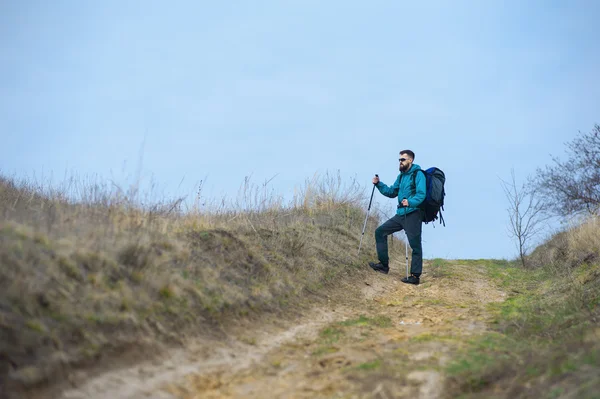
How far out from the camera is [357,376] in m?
5.54

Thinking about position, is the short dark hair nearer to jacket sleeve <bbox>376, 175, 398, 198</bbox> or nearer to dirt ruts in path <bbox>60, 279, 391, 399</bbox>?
jacket sleeve <bbox>376, 175, 398, 198</bbox>

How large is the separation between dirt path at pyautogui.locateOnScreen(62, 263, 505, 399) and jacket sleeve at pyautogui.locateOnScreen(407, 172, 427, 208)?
262 cm

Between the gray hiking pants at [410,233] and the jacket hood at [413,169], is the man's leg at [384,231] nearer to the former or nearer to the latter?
the gray hiking pants at [410,233]

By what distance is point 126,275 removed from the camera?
20.8ft

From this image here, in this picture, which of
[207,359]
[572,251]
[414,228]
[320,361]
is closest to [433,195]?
[414,228]

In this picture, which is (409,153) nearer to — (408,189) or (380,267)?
(408,189)

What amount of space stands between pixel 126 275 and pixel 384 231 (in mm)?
6877

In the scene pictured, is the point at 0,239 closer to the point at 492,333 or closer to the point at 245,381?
the point at 245,381

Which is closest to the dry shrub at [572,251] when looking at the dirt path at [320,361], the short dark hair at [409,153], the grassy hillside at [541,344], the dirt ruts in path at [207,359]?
the grassy hillside at [541,344]

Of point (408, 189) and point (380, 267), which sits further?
point (380, 267)

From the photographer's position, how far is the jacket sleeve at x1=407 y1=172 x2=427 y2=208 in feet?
36.9

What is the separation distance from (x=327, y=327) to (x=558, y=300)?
444 centimetres

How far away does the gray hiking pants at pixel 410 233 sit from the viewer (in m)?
11.6

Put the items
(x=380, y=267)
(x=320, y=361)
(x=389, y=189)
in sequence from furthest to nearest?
(x=380, y=267)
(x=389, y=189)
(x=320, y=361)
